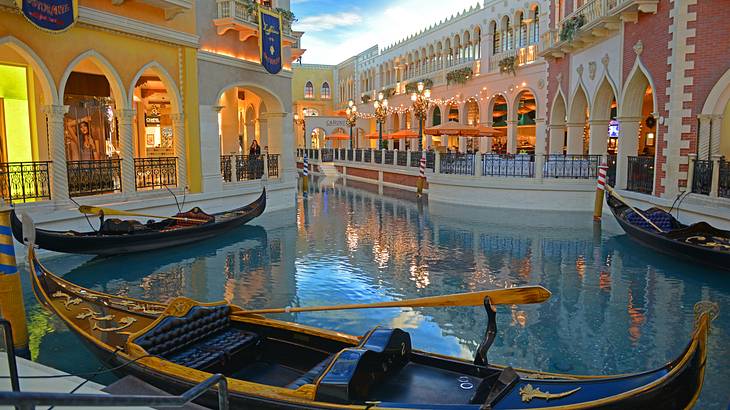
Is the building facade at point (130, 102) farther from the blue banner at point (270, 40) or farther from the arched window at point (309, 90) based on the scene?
the arched window at point (309, 90)

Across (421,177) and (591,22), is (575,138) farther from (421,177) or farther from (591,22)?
(421,177)

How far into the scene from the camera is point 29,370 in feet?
12.2

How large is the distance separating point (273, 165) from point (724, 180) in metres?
9.42

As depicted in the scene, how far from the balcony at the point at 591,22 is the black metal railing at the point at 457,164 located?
3664 millimetres

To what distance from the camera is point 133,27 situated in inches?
377

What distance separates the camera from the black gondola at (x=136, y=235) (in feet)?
23.0

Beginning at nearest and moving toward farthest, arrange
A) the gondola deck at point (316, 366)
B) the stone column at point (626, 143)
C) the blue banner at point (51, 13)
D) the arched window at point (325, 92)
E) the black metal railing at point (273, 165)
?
1. the gondola deck at point (316, 366)
2. the blue banner at point (51, 13)
3. the stone column at point (626, 143)
4. the black metal railing at point (273, 165)
5. the arched window at point (325, 92)

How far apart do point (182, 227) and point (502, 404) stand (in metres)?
7.17

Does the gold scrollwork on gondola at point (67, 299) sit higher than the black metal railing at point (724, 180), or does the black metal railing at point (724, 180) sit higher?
the black metal railing at point (724, 180)

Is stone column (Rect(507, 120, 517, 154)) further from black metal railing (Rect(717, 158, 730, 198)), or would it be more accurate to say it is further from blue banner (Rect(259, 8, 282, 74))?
black metal railing (Rect(717, 158, 730, 198))

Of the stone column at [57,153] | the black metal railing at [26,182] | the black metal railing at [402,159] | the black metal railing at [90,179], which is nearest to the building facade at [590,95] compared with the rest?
the black metal railing at [402,159]

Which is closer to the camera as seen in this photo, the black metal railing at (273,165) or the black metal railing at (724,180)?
the black metal railing at (724,180)

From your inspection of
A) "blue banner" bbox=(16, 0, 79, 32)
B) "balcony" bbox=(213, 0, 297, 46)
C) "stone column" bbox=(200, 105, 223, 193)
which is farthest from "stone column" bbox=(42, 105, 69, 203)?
"balcony" bbox=(213, 0, 297, 46)

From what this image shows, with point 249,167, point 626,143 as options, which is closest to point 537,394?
point 626,143
